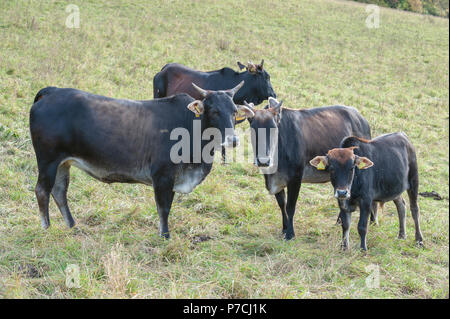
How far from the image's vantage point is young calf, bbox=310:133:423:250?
5.89 m

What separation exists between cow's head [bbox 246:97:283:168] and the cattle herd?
13 mm

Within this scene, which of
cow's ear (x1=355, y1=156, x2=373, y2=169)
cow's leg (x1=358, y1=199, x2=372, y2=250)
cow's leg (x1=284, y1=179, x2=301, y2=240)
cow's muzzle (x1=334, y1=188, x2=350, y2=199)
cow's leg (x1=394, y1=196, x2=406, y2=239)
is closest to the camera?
cow's muzzle (x1=334, y1=188, x2=350, y2=199)

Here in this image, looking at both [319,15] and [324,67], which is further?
[319,15]

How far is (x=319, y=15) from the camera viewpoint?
2559 cm

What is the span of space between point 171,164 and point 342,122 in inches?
112

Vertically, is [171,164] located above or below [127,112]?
below

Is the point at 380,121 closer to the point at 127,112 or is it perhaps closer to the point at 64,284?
the point at 127,112

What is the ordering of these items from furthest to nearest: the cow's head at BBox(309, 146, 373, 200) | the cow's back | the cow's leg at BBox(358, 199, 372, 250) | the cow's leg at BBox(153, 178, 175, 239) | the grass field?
the cow's back, the cow's leg at BBox(153, 178, 175, 239), the cow's leg at BBox(358, 199, 372, 250), the cow's head at BBox(309, 146, 373, 200), the grass field

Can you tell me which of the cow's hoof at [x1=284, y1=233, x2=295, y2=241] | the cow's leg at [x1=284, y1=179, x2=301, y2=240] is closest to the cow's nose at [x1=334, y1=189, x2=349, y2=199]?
the cow's leg at [x1=284, y1=179, x2=301, y2=240]

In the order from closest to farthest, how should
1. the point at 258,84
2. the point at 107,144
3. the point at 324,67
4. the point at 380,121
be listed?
the point at 107,144 < the point at 258,84 < the point at 380,121 < the point at 324,67

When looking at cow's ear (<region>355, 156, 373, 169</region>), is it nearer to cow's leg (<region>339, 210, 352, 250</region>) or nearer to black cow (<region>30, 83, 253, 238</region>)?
cow's leg (<region>339, 210, 352, 250</region>)

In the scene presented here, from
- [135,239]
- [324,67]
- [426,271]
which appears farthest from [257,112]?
[324,67]

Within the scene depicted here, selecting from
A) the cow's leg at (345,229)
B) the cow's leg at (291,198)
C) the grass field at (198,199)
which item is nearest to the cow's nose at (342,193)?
the cow's leg at (345,229)

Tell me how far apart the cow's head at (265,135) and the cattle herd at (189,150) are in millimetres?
13
